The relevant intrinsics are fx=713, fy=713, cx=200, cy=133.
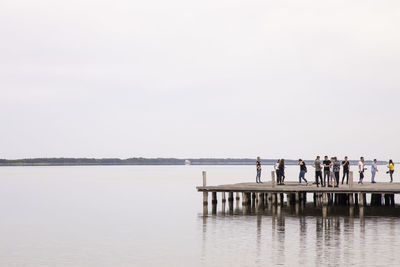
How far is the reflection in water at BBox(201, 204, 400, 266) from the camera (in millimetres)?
29328

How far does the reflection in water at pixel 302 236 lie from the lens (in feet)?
96.2

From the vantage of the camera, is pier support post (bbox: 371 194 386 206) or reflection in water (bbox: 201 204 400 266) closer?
reflection in water (bbox: 201 204 400 266)

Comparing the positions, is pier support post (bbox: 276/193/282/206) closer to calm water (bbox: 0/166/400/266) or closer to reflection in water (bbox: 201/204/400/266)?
reflection in water (bbox: 201/204/400/266)

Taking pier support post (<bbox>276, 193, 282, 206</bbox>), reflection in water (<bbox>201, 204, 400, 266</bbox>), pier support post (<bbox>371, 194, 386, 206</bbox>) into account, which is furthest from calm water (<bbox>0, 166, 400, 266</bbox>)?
pier support post (<bbox>371, 194, 386, 206</bbox>)

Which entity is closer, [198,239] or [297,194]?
[198,239]

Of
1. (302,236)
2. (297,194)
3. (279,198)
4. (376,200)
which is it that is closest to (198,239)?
(302,236)

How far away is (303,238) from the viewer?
3512 cm

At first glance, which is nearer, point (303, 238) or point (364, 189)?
point (303, 238)

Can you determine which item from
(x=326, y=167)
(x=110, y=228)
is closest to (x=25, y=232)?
(x=110, y=228)

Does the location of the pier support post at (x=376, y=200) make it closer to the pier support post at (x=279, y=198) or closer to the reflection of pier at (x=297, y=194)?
the reflection of pier at (x=297, y=194)

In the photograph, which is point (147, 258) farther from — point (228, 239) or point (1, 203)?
point (1, 203)

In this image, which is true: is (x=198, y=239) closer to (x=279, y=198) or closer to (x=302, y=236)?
(x=302, y=236)

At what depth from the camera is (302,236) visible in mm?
35969

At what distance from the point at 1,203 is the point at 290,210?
101 ft
